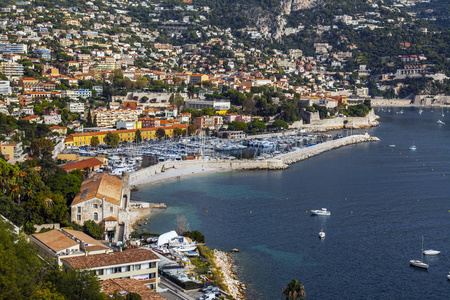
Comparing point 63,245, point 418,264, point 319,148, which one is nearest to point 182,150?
point 319,148

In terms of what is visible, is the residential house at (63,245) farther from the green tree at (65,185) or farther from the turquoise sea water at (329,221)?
the green tree at (65,185)

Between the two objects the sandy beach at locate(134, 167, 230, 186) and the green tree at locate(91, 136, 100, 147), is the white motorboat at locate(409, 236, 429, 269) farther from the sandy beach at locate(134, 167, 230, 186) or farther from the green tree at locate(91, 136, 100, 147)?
the green tree at locate(91, 136, 100, 147)

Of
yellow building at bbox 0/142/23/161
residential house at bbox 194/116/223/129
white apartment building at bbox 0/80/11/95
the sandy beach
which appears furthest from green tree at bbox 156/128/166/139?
yellow building at bbox 0/142/23/161

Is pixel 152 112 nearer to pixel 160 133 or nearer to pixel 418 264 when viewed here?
pixel 160 133

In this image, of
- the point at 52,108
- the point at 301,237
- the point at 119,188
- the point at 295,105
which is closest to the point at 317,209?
the point at 301,237

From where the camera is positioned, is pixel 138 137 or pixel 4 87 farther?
pixel 4 87

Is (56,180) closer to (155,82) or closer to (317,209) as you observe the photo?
(317,209)
